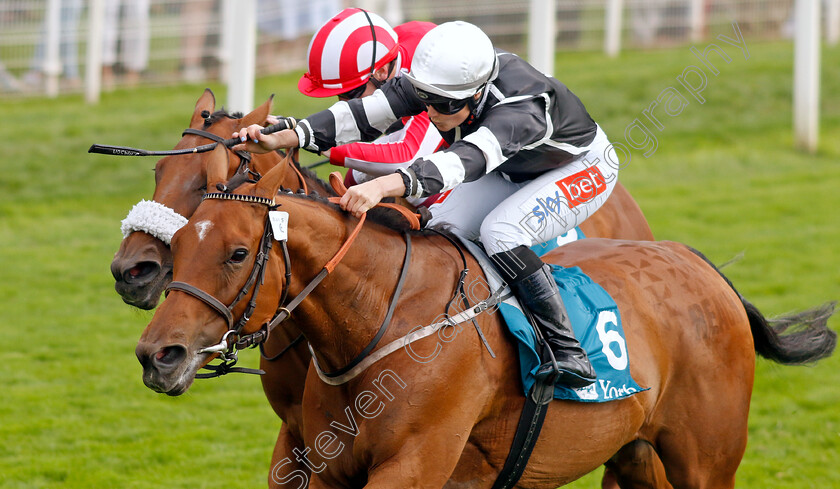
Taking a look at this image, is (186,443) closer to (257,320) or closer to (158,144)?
(257,320)

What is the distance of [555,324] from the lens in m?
3.53

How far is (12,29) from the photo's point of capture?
14.7 meters

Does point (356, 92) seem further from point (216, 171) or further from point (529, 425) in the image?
point (529, 425)

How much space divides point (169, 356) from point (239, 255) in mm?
341

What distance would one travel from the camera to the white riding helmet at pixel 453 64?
335 centimetres

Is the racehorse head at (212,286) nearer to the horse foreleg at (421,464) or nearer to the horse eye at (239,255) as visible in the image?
the horse eye at (239,255)

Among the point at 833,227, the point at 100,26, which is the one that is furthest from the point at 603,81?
the point at 100,26

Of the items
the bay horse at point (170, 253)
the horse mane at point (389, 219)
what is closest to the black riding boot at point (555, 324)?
the horse mane at point (389, 219)

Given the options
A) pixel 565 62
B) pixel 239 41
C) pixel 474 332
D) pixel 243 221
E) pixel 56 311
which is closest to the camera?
pixel 243 221

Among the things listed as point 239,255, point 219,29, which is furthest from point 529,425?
point 219,29

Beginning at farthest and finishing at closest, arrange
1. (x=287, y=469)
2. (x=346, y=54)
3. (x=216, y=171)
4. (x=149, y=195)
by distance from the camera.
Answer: (x=149, y=195) < (x=346, y=54) < (x=287, y=469) < (x=216, y=171)

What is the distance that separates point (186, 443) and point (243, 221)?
11.4 ft

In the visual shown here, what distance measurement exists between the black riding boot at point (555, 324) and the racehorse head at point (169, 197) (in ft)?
3.34

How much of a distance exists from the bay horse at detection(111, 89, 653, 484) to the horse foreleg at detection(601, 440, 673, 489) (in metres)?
1.33
